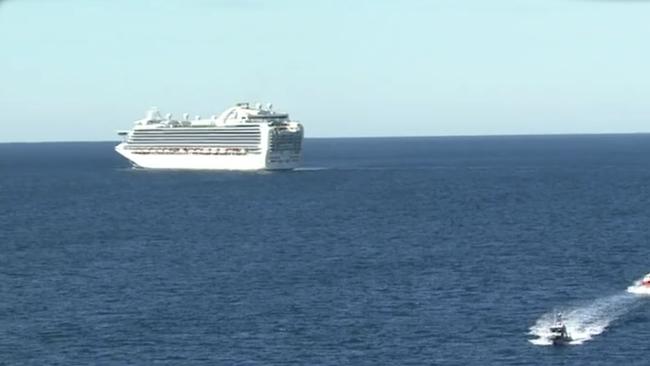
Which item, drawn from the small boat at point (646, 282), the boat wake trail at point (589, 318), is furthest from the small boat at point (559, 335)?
the small boat at point (646, 282)

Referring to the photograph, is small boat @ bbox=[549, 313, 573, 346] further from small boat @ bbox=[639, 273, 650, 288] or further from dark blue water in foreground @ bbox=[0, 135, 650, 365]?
small boat @ bbox=[639, 273, 650, 288]

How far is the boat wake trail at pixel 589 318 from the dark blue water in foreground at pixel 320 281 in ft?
1.04

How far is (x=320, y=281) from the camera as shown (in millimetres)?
91375

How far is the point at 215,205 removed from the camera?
535ft

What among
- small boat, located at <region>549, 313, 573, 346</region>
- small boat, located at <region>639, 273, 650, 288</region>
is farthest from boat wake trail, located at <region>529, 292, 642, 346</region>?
small boat, located at <region>639, 273, 650, 288</region>

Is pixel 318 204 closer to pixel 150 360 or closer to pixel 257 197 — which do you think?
pixel 257 197

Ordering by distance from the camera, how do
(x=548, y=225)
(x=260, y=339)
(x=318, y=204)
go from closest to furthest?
(x=260, y=339) → (x=548, y=225) → (x=318, y=204)

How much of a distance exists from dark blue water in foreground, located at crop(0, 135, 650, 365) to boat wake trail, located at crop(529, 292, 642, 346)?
1.04 feet

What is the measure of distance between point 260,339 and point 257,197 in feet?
335

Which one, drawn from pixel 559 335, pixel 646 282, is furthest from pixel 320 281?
pixel 559 335

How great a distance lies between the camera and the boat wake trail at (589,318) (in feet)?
233

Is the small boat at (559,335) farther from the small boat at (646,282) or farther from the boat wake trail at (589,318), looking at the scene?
the small boat at (646,282)

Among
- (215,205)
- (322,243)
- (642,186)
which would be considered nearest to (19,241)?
(322,243)

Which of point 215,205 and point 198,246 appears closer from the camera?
point 198,246
